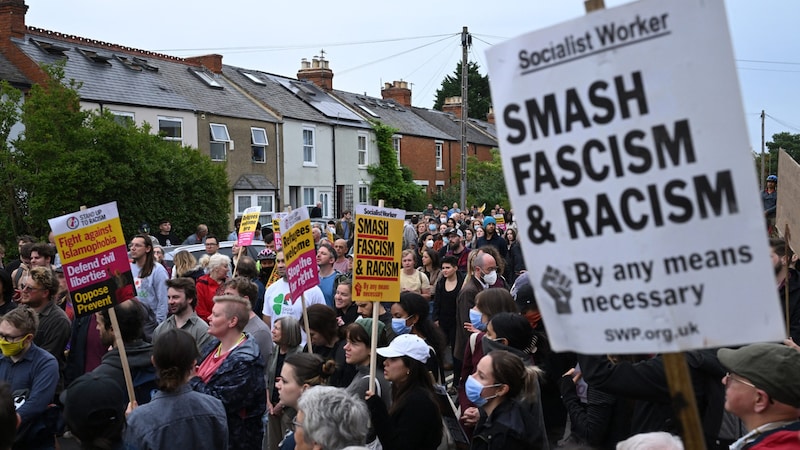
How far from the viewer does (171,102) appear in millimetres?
28578

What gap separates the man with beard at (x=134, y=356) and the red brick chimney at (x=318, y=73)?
3830cm

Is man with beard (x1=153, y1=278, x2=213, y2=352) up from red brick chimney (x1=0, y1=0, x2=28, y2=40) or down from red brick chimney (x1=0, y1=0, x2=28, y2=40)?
down

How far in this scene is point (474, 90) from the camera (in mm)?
79750

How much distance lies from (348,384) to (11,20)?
82.0 ft

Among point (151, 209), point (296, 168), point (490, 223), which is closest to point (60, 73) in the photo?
point (151, 209)

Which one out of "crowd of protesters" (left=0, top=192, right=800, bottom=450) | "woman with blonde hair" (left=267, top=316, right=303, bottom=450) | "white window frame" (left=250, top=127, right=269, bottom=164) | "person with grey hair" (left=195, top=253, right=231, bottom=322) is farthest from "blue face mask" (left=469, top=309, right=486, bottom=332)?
"white window frame" (left=250, top=127, right=269, bottom=164)

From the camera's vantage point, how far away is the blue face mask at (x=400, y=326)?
6.88 meters

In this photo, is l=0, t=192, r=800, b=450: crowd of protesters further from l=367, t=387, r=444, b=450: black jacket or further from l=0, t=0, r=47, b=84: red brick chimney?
l=0, t=0, r=47, b=84: red brick chimney

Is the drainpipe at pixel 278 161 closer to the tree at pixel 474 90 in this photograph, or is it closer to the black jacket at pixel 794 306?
the black jacket at pixel 794 306

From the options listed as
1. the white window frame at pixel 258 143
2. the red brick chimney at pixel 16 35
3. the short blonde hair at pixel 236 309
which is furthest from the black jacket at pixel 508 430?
the white window frame at pixel 258 143

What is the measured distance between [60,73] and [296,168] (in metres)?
17.0

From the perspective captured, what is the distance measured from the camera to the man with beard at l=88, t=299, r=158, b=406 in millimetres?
5438

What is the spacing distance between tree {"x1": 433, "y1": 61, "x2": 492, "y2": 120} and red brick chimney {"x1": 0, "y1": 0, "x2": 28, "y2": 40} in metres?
54.3

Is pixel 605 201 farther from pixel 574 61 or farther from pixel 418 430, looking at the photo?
pixel 418 430
